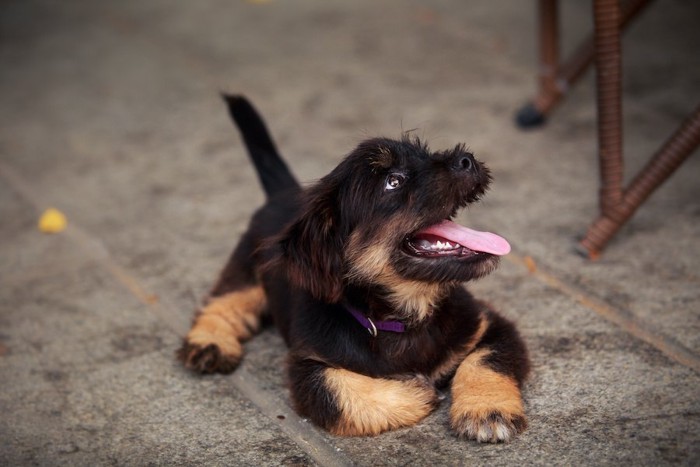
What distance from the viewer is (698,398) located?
11.0 ft

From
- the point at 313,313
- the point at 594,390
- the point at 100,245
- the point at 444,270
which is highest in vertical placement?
the point at 444,270

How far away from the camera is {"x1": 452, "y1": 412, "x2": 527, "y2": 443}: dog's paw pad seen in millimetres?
3195

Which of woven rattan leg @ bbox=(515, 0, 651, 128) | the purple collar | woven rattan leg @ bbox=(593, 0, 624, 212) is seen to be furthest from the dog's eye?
woven rattan leg @ bbox=(515, 0, 651, 128)

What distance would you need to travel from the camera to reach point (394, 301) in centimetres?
349

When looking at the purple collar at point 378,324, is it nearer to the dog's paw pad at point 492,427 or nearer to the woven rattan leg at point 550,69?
the dog's paw pad at point 492,427

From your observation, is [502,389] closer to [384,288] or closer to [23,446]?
[384,288]

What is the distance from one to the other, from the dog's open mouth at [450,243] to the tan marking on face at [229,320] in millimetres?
1086

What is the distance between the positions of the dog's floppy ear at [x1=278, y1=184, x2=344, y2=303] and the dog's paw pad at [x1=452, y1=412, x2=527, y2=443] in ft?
2.17

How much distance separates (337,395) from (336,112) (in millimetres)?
3424

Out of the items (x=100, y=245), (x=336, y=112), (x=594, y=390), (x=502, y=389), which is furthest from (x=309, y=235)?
(x=336, y=112)

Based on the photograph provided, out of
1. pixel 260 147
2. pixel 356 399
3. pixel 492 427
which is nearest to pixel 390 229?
pixel 356 399

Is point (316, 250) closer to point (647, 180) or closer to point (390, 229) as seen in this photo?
point (390, 229)

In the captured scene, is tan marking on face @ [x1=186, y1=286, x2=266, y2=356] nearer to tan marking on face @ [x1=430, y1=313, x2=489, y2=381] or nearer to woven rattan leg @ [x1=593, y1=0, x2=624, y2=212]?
tan marking on face @ [x1=430, y1=313, x2=489, y2=381]

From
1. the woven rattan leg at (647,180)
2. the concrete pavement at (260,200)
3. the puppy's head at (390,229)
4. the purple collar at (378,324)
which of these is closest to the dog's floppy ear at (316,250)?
the puppy's head at (390,229)
